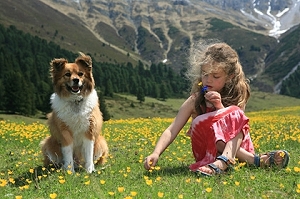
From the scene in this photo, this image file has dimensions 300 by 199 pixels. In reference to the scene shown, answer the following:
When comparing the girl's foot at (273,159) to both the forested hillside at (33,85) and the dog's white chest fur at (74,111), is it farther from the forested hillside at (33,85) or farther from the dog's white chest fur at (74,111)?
the forested hillside at (33,85)

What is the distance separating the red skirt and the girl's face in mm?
538

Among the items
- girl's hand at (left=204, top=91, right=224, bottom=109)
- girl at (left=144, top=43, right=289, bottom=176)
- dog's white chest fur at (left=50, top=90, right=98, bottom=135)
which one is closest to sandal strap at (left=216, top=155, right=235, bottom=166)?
girl at (left=144, top=43, right=289, bottom=176)

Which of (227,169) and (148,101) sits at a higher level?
(227,169)

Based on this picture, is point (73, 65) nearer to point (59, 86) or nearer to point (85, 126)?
point (59, 86)

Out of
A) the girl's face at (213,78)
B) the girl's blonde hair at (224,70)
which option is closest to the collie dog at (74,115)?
the girl's blonde hair at (224,70)

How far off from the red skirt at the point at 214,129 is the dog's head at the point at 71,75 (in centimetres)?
291

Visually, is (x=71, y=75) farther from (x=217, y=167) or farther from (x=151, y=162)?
(x=217, y=167)

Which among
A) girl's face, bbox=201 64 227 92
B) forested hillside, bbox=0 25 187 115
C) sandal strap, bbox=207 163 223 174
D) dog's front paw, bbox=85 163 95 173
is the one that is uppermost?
girl's face, bbox=201 64 227 92

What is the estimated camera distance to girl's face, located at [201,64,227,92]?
6716 millimetres

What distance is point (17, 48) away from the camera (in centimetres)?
19638

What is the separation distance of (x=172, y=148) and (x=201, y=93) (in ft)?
16.5

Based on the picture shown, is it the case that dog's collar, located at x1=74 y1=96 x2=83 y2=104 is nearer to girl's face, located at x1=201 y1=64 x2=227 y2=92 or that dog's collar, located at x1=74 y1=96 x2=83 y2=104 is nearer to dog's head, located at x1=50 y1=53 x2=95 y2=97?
dog's head, located at x1=50 y1=53 x2=95 y2=97

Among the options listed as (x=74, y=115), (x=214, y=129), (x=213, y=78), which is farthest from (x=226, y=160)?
(x=74, y=115)

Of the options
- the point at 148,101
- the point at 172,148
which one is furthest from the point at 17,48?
the point at 172,148
